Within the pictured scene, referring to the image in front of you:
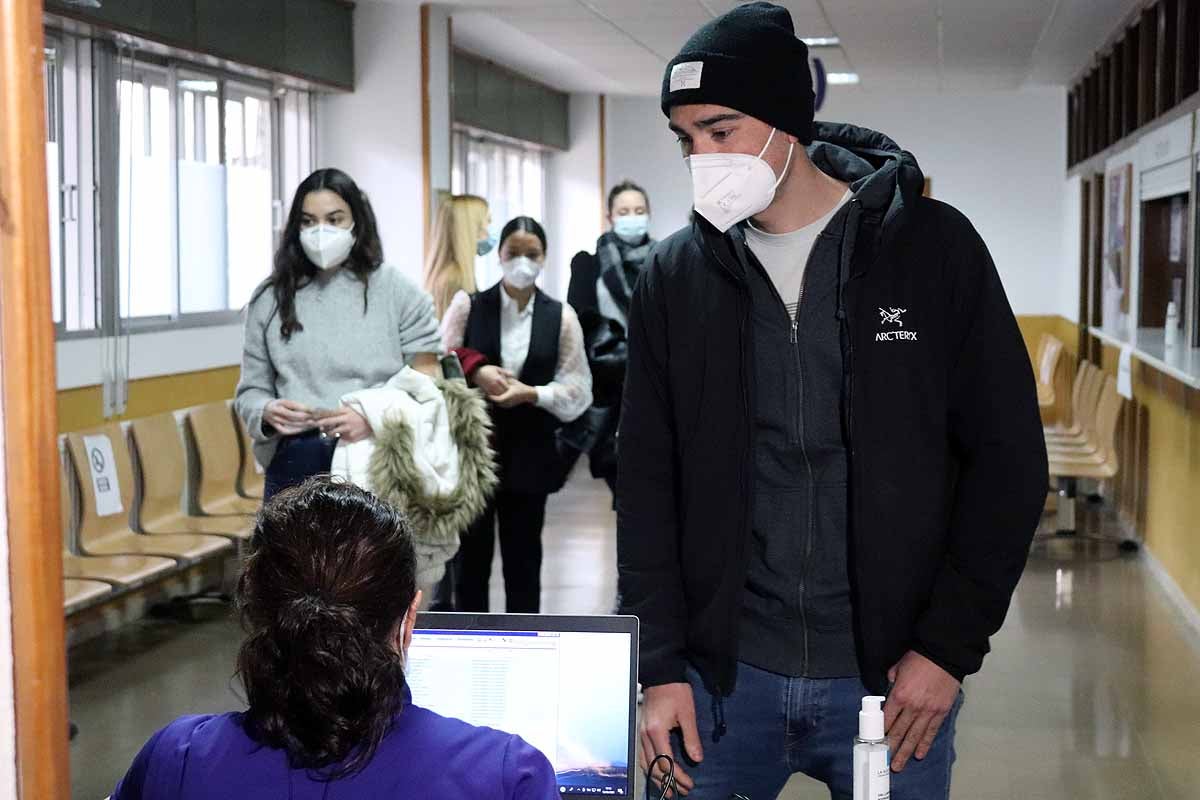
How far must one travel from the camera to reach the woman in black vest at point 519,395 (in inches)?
183

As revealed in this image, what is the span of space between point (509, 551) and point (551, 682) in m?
3.05

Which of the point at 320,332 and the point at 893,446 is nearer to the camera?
the point at 893,446

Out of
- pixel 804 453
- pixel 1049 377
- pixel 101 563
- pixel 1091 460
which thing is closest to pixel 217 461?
pixel 101 563

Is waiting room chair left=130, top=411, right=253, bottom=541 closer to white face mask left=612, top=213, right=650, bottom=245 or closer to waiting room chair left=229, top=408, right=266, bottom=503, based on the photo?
waiting room chair left=229, top=408, right=266, bottom=503

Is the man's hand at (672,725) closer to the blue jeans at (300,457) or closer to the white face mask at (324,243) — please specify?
the blue jeans at (300,457)

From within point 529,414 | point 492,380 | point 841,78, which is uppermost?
point 841,78

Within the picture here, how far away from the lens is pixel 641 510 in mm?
1892

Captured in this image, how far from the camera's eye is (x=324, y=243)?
3770mm

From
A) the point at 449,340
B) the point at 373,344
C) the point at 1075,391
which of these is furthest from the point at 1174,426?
the point at 373,344

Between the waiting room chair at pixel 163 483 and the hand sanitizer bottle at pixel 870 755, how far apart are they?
14.8ft

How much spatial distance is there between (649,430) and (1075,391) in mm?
7978

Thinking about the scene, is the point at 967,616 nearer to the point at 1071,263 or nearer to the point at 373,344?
the point at 373,344

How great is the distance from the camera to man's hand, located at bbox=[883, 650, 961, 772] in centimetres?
175

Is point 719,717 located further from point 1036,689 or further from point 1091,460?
point 1091,460
